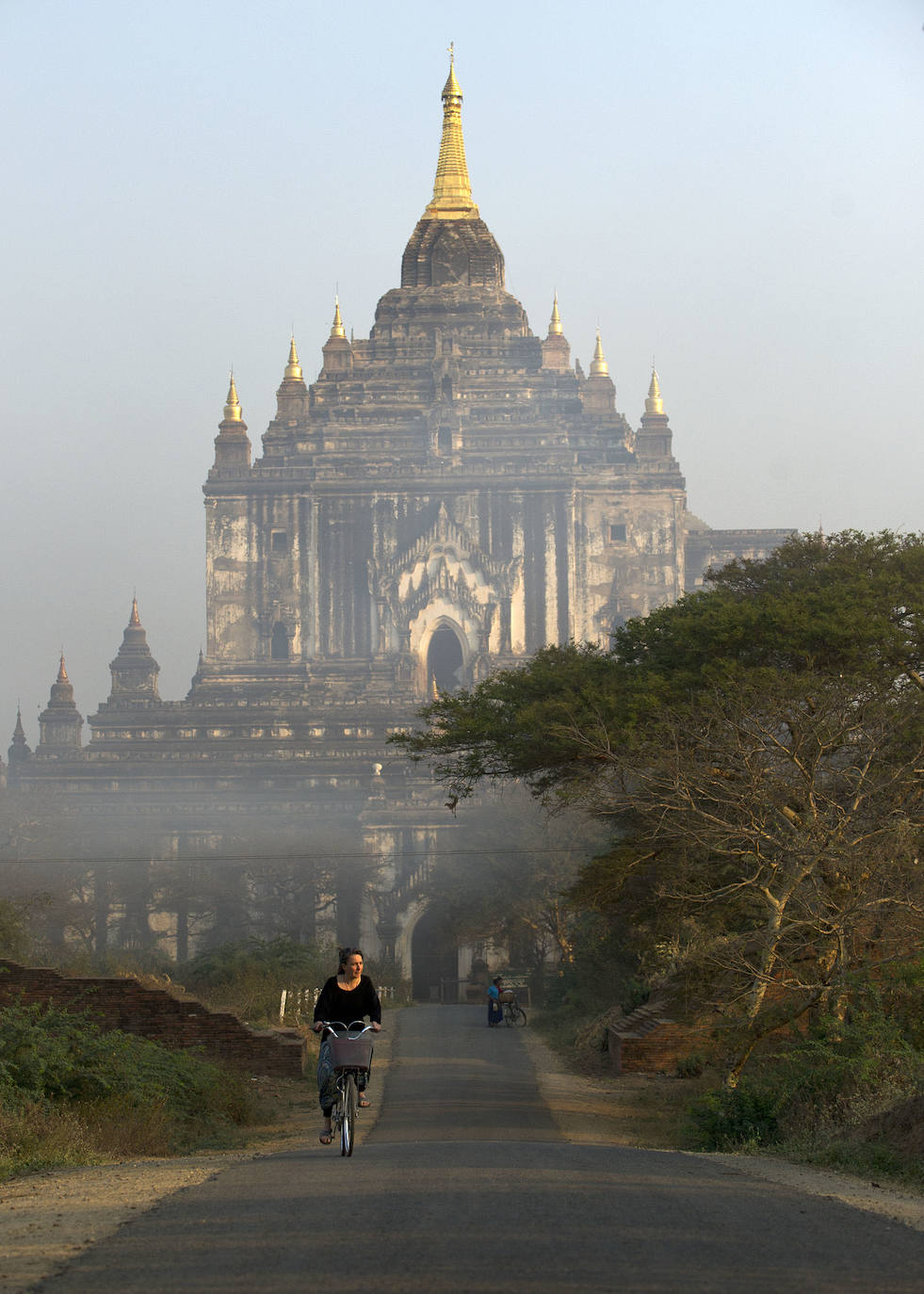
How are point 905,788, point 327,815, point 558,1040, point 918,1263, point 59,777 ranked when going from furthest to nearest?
point 59,777
point 327,815
point 558,1040
point 905,788
point 918,1263

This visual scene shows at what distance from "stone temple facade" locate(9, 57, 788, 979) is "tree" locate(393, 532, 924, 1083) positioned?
3943 cm

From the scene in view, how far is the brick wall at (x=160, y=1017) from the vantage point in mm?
19234

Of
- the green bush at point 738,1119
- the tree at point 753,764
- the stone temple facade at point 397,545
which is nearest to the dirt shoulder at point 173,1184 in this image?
the green bush at point 738,1119

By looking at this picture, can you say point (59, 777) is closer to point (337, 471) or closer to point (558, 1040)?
point (337, 471)

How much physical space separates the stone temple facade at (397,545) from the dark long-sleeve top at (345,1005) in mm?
51480

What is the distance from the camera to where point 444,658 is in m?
72.3

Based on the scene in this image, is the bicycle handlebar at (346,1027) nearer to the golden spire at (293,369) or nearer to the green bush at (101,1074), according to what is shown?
the green bush at (101,1074)

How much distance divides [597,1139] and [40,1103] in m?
4.63

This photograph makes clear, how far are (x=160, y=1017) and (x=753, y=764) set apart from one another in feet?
23.0

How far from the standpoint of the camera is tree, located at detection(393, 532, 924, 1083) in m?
17.0

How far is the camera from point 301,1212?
8547mm

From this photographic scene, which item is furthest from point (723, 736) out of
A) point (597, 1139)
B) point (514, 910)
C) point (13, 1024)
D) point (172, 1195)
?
point (514, 910)

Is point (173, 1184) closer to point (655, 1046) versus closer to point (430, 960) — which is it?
point (655, 1046)

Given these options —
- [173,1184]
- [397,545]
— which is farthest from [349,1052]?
[397,545]
